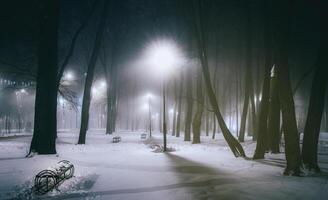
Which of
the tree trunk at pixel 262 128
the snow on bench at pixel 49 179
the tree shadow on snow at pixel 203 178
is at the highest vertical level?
the tree trunk at pixel 262 128

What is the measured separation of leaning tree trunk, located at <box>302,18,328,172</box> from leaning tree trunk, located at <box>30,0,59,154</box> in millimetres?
11629

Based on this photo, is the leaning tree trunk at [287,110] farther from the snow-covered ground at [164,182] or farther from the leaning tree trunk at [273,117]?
the leaning tree trunk at [273,117]

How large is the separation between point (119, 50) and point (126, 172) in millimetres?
31267

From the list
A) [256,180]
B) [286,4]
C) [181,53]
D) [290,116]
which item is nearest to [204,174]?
[256,180]

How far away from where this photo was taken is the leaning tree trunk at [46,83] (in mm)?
14938

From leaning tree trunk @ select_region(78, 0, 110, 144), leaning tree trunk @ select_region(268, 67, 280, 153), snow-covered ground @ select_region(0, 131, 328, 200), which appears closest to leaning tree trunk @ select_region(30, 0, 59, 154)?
snow-covered ground @ select_region(0, 131, 328, 200)

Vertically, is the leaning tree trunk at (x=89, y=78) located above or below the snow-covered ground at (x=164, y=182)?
above

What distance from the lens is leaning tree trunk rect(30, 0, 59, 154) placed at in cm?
1494

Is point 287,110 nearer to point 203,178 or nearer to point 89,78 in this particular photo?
point 203,178

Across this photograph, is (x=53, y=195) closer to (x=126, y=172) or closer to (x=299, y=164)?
(x=126, y=172)

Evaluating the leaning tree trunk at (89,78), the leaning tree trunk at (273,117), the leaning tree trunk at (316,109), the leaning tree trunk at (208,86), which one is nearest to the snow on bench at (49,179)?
the leaning tree trunk at (316,109)

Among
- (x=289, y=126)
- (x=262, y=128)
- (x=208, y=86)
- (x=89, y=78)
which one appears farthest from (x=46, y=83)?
(x=289, y=126)

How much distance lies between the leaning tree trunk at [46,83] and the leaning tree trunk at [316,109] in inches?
458

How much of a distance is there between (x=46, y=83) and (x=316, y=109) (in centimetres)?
1238
